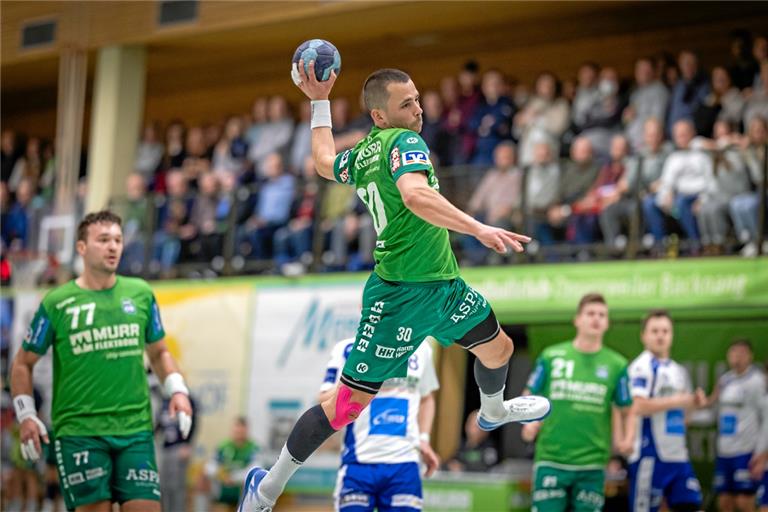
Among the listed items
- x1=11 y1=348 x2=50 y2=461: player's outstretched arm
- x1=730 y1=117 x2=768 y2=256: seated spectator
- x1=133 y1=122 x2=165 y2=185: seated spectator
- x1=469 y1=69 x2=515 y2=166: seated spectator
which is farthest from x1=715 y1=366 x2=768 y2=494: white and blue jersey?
x1=133 y1=122 x2=165 y2=185: seated spectator

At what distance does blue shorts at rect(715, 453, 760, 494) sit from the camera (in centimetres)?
1434

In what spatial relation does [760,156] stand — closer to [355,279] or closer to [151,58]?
[355,279]

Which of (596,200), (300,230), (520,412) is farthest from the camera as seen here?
(300,230)

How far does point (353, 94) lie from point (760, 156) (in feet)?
A: 39.9

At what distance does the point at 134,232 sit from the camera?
19.3 metres

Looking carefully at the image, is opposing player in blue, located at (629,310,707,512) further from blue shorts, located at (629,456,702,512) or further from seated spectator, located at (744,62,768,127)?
seated spectator, located at (744,62,768,127)

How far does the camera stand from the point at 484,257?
16.3m

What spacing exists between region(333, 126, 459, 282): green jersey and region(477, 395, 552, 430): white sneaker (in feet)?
3.41

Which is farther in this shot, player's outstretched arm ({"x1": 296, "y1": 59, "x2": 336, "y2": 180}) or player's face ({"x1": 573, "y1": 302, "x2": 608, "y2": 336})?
player's face ({"x1": 573, "y1": 302, "x2": 608, "y2": 336})

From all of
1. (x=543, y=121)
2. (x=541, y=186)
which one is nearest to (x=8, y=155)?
(x=543, y=121)

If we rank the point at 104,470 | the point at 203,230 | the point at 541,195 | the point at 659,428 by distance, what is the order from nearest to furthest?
the point at 104,470
the point at 659,428
the point at 541,195
the point at 203,230

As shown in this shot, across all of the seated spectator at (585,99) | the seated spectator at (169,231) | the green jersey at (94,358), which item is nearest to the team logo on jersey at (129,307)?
the green jersey at (94,358)

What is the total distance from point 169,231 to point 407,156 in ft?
41.9

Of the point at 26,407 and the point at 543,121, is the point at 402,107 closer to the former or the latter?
the point at 26,407
